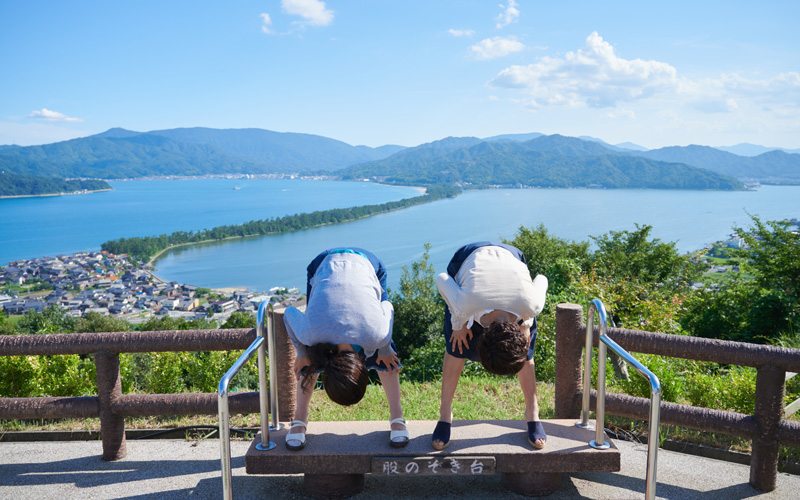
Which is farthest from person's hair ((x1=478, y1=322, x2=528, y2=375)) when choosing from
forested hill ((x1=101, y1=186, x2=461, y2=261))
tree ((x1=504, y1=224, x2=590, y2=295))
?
forested hill ((x1=101, y1=186, x2=461, y2=261))

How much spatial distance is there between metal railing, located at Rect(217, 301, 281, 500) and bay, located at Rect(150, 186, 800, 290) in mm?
49471

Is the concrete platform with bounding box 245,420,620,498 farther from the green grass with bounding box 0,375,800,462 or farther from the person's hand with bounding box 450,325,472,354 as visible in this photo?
the green grass with bounding box 0,375,800,462

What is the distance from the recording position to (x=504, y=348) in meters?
2.33

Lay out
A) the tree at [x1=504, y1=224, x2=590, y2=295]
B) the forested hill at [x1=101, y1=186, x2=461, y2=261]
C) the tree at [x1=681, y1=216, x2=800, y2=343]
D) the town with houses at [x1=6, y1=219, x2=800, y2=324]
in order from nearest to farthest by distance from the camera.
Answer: the tree at [x1=681, y1=216, x2=800, y2=343]
the tree at [x1=504, y1=224, x2=590, y2=295]
the town with houses at [x1=6, y1=219, x2=800, y2=324]
the forested hill at [x1=101, y1=186, x2=461, y2=261]

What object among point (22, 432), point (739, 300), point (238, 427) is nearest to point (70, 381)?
point (22, 432)

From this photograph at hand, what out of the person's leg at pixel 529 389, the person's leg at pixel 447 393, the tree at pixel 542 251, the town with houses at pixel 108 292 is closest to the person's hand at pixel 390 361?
the person's leg at pixel 447 393

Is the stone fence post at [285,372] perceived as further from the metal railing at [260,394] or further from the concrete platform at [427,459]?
the concrete platform at [427,459]

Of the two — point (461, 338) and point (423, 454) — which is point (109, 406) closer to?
point (423, 454)

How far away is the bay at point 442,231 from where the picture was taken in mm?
66875

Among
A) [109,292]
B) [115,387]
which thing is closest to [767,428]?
[115,387]

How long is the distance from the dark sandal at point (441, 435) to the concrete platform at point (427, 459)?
0.03m

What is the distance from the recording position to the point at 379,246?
7281cm

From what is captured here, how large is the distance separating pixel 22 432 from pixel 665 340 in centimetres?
459

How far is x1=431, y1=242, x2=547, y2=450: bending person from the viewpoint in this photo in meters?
2.38
